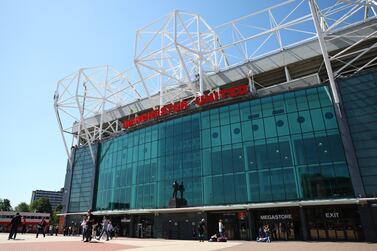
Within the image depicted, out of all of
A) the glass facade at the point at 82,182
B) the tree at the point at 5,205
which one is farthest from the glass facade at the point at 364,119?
the tree at the point at 5,205

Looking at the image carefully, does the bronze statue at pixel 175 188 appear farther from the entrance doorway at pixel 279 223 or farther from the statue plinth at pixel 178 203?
the entrance doorway at pixel 279 223

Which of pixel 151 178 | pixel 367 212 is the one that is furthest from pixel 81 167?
pixel 367 212

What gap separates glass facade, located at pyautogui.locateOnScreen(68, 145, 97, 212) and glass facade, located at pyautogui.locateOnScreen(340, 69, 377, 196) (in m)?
39.4

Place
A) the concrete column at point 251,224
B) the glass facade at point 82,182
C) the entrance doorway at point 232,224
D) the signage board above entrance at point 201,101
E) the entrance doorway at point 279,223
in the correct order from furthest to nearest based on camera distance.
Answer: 1. the glass facade at point 82,182
2. the signage board above entrance at point 201,101
3. the entrance doorway at point 232,224
4. the concrete column at point 251,224
5. the entrance doorway at point 279,223

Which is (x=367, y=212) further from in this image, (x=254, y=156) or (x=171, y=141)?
(x=171, y=141)

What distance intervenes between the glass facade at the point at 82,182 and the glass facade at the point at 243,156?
8421 millimetres

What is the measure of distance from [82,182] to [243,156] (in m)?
32.5

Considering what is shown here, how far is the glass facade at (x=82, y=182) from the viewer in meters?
47.5

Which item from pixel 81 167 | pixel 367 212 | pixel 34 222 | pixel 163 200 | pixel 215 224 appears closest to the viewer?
pixel 367 212

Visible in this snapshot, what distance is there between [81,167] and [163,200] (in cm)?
2377

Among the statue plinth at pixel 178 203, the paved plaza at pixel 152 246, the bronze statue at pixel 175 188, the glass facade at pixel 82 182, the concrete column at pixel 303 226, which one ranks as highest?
the glass facade at pixel 82 182

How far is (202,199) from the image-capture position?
31.8 metres

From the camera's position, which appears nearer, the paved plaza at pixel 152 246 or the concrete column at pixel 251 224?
the paved plaza at pixel 152 246

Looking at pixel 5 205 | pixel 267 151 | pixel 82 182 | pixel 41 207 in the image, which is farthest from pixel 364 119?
pixel 5 205
